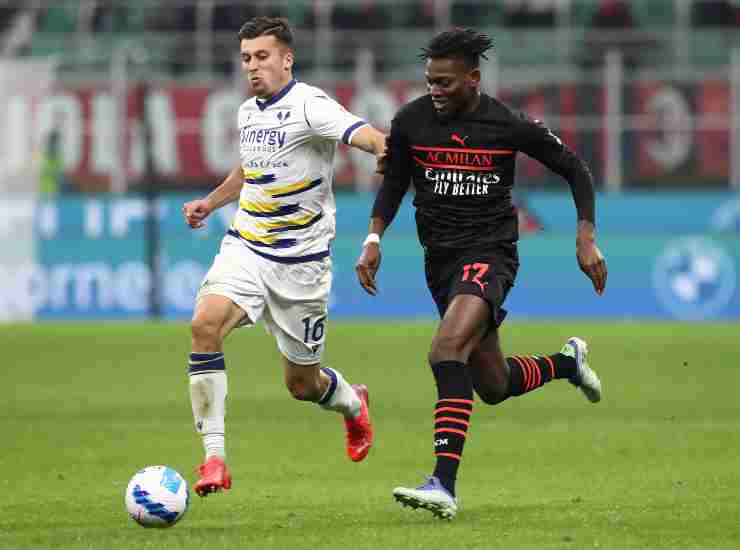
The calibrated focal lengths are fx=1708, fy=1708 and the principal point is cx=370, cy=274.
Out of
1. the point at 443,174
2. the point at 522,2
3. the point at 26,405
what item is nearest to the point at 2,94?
the point at 522,2

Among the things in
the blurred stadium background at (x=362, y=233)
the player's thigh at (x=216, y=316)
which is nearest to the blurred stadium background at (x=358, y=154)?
the blurred stadium background at (x=362, y=233)

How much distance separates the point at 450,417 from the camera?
7.54 meters

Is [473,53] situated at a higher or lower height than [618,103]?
higher

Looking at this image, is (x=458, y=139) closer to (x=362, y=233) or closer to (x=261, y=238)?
(x=261, y=238)

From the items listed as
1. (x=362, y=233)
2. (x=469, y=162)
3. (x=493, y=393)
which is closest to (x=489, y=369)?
(x=493, y=393)

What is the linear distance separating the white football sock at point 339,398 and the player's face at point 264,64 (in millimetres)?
1661

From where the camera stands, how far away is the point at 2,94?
2591 cm

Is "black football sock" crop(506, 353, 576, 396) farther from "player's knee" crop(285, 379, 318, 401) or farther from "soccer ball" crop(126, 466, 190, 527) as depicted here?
"soccer ball" crop(126, 466, 190, 527)

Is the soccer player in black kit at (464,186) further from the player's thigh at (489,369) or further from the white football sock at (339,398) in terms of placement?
the white football sock at (339,398)

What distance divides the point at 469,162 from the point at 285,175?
1.11 meters

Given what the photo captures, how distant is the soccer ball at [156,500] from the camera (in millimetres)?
7160

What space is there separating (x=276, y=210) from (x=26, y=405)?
207 inches

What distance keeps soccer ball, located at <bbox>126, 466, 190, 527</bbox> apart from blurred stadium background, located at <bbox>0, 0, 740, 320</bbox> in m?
16.3

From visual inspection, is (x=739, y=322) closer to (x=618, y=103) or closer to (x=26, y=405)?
(x=618, y=103)
